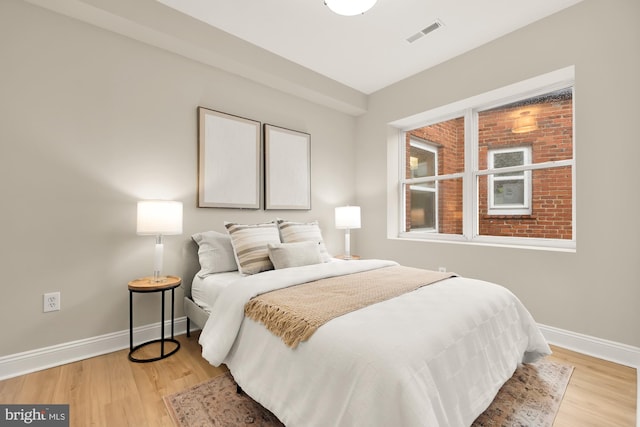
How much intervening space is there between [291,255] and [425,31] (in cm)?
239

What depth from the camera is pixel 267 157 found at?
3252 mm

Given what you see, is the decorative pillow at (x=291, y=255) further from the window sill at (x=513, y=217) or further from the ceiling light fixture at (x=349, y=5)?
the window sill at (x=513, y=217)

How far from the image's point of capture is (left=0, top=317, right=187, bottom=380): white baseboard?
1961 mm

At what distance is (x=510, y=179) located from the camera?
3051mm

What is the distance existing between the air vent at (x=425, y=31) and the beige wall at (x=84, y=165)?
6.43 ft

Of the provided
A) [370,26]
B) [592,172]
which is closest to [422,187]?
[592,172]

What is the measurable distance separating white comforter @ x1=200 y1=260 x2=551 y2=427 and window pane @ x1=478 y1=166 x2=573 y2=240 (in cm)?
127

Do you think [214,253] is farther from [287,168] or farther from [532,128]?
[532,128]

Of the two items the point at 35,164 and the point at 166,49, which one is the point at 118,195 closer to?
the point at 35,164

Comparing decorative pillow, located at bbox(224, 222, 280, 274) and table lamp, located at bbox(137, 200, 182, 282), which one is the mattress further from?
table lamp, located at bbox(137, 200, 182, 282)

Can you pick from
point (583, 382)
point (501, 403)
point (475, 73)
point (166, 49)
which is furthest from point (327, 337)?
point (475, 73)

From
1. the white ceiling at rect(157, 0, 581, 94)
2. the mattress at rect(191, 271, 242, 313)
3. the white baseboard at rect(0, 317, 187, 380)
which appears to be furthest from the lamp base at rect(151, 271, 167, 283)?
the white ceiling at rect(157, 0, 581, 94)

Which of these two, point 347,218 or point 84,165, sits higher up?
point 84,165

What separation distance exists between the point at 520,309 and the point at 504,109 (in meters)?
2.19
